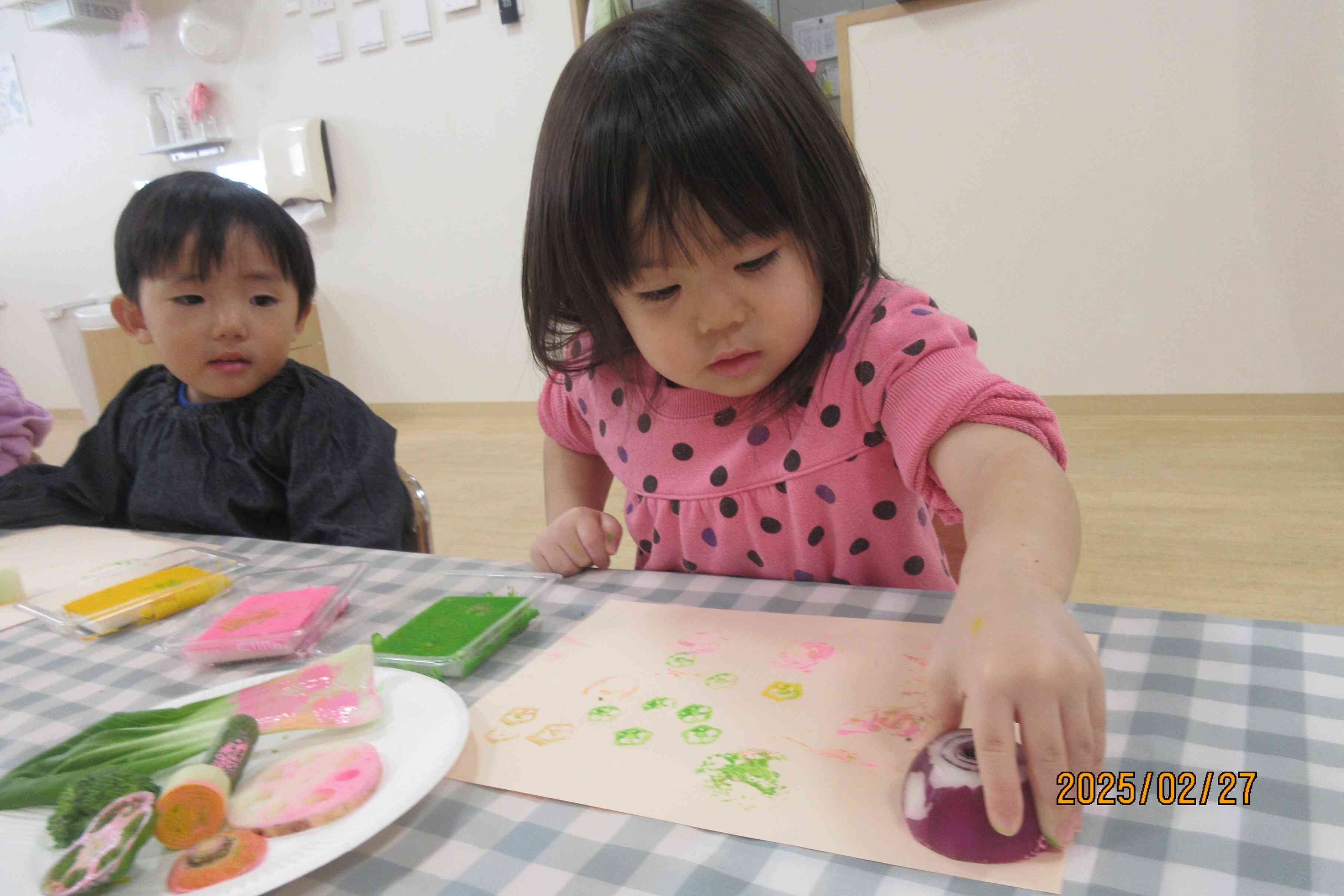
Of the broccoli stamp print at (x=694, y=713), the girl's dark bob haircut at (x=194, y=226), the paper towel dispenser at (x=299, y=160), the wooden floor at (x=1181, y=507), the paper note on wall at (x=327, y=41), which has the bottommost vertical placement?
the wooden floor at (x=1181, y=507)

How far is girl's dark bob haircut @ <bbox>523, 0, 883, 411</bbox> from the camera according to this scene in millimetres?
561

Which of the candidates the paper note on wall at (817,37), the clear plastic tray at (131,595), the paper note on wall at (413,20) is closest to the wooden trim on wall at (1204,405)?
the paper note on wall at (817,37)

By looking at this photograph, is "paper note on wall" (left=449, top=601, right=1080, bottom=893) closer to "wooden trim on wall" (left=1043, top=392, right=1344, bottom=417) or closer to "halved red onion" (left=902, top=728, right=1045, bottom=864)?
"halved red onion" (left=902, top=728, right=1045, bottom=864)

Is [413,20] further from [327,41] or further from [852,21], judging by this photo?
[852,21]

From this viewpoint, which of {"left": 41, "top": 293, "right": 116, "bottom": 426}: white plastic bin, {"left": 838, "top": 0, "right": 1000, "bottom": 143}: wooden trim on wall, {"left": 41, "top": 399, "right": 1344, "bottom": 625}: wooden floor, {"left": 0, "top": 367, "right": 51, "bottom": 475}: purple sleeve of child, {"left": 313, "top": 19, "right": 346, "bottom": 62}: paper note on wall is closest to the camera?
{"left": 0, "top": 367, "right": 51, "bottom": 475}: purple sleeve of child

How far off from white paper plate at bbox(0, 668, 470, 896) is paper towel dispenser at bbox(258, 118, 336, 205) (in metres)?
3.12

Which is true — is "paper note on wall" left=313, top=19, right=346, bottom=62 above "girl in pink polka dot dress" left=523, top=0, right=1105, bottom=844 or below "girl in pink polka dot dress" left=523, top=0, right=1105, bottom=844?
above

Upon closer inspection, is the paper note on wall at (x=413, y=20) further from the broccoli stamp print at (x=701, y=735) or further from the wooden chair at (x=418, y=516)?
the broccoli stamp print at (x=701, y=735)

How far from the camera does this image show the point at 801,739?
433mm

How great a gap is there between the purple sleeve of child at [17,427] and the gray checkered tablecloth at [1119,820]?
0.73 metres

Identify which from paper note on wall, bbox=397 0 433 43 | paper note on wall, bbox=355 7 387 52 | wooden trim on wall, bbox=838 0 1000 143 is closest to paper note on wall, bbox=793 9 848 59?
wooden trim on wall, bbox=838 0 1000 143

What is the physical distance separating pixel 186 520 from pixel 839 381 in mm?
777

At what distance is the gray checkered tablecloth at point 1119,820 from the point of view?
326 mm

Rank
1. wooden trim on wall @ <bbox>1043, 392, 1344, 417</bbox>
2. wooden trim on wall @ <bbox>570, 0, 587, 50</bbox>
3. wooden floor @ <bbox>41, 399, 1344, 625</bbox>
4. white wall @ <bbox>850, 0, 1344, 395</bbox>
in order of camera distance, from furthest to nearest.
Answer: wooden trim on wall @ <bbox>570, 0, 587, 50</bbox>
wooden trim on wall @ <bbox>1043, 392, 1344, 417</bbox>
white wall @ <bbox>850, 0, 1344, 395</bbox>
wooden floor @ <bbox>41, 399, 1344, 625</bbox>
